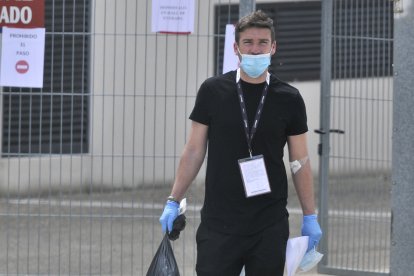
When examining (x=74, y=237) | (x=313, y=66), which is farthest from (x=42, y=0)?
(x=313, y=66)

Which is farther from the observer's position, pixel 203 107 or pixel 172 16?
pixel 172 16

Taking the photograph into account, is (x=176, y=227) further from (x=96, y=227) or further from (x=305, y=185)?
(x=96, y=227)

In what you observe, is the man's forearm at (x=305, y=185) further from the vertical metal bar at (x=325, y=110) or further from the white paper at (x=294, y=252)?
the vertical metal bar at (x=325, y=110)

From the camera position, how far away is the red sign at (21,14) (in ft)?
23.5

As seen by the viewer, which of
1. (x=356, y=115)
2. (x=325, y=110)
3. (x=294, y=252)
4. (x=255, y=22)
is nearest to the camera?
(x=255, y=22)

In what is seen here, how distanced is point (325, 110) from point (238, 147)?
9.58ft

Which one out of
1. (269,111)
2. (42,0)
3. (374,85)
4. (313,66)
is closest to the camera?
(269,111)

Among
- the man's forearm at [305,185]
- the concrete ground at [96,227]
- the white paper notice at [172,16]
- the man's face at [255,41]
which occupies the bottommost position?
the concrete ground at [96,227]

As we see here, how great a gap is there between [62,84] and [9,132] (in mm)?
592

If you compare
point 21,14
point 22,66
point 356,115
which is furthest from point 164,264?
point 356,115

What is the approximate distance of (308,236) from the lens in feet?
17.6

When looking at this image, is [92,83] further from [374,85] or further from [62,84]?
[374,85]

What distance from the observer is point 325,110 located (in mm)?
7918

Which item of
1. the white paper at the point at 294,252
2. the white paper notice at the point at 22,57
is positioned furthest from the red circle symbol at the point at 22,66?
the white paper at the point at 294,252
